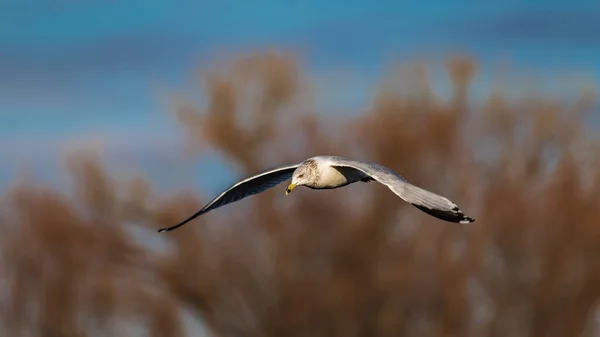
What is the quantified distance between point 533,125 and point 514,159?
44 cm

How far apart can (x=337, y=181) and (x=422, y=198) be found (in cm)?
129

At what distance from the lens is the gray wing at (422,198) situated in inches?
197

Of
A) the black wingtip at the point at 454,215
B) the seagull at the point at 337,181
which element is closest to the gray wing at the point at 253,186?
the seagull at the point at 337,181

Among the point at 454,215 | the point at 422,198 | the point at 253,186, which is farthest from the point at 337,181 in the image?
the point at 454,215

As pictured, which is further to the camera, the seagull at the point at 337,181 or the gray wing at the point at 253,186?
the gray wing at the point at 253,186

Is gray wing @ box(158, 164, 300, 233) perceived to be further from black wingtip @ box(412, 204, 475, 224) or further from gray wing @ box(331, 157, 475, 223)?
black wingtip @ box(412, 204, 475, 224)

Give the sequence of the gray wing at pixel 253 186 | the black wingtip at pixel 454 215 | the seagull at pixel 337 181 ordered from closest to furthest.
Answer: the black wingtip at pixel 454 215 → the seagull at pixel 337 181 → the gray wing at pixel 253 186

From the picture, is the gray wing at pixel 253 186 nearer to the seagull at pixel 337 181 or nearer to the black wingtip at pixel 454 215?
the seagull at pixel 337 181

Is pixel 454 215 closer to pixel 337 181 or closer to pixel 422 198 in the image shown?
pixel 422 198

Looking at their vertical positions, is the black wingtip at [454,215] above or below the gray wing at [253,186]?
above

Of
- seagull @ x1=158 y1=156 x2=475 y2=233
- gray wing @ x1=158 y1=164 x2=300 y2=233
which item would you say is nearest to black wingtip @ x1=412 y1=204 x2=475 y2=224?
seagull @ x1=158 y1=156 x2=475 y2=233

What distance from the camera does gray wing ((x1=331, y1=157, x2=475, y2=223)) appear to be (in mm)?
5004

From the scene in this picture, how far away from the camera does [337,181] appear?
6406 mm

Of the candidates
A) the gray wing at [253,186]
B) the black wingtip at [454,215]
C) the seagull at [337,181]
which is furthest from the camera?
the gray wing at [253,186]
